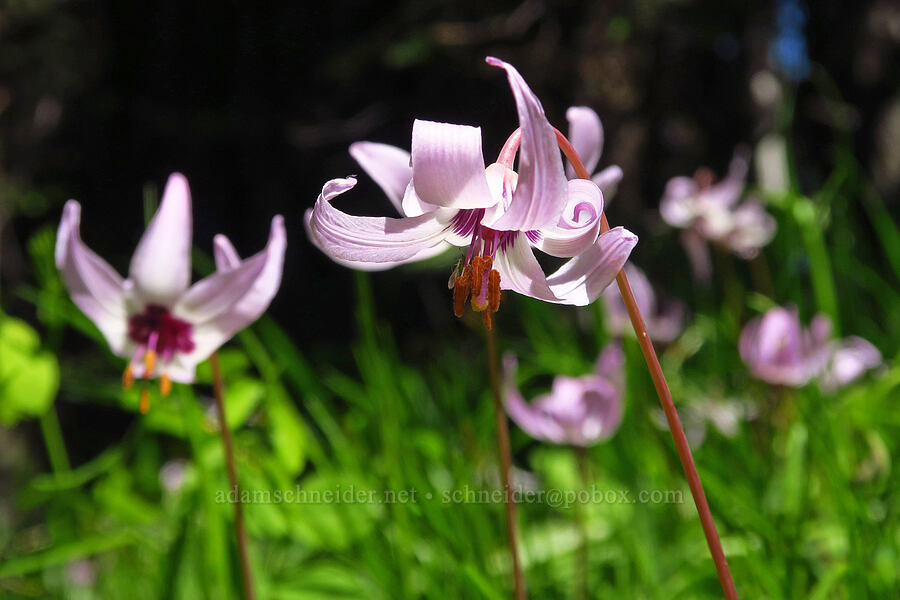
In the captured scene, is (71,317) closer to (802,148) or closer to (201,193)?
(802,148)

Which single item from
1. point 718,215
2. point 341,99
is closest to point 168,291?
point 718,215

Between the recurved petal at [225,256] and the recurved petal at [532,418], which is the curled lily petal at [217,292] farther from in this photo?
the recurved petal at [532,418]

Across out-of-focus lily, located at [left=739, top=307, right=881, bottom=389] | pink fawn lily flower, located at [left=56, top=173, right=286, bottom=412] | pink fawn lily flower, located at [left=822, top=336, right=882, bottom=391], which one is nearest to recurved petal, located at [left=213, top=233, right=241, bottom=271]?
pink fawn lily flower, located at [left=56, top=173, right=286, bottom=412]

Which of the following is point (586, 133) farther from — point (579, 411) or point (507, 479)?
point (579, 411)

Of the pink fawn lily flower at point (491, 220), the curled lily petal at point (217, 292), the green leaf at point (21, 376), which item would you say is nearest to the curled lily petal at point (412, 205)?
the pink fawn lily flower at point (491, 220)

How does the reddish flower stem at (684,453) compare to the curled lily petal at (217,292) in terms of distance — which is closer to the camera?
the reddish flower stem at (684,453)

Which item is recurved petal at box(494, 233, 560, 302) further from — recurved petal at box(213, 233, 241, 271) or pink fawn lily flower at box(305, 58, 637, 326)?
recurved petal at box(213, 233, 241, 271)

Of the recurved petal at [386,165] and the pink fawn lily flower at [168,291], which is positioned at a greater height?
the recurved petal at [386,165]

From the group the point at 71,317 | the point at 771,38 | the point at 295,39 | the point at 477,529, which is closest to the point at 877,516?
the point at 477,529
